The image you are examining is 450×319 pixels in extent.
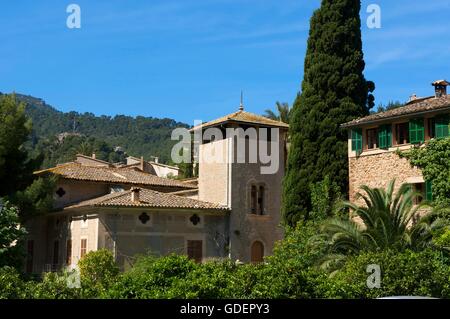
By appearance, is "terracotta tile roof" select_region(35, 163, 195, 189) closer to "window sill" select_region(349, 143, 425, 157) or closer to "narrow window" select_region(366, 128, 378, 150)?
"window sill" select_region(349, 143, 425, 157)

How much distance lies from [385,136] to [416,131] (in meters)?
1.34

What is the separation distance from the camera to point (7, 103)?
102 feet

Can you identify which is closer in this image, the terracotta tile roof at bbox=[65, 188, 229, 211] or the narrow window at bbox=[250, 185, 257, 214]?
the terracotta tile roof at bbox=[65, 188, 229, 211]

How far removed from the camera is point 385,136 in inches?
983

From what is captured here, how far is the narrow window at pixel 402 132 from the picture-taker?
24595 millimetres

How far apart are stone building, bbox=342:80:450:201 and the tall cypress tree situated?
5.05 feet

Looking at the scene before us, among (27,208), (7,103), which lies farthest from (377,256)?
(7,103)

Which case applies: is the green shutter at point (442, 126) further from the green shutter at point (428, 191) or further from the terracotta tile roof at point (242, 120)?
the terracotta tile roof at point (242, 120)

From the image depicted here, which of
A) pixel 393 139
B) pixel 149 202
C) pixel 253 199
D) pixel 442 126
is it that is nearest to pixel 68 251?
pixel 149 202

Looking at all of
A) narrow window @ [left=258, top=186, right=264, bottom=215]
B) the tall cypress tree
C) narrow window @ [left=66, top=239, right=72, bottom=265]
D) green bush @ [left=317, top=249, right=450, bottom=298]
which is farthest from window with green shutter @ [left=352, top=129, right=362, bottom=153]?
narrow window @ [left=66, top=239, right=72, bottom=265]

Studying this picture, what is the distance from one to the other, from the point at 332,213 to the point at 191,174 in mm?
31343

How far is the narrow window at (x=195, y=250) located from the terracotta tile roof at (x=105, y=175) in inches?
224

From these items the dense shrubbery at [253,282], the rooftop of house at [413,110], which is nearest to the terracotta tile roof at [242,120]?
the rooftop of house at [413,110]

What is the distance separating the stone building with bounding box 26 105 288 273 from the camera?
30312 mm
